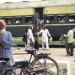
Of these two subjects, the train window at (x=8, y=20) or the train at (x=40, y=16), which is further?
the train window at (x=8, y=20)

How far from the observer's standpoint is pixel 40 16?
93.7 feet

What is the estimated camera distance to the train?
92.7 ft

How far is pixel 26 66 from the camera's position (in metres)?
8.10

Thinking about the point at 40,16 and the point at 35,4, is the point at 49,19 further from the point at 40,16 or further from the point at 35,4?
the point at 35,4

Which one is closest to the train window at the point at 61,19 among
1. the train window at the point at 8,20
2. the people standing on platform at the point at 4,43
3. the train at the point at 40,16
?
the train at the point at 40,16

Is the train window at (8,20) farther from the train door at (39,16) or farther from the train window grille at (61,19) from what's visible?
the train window grille at (61,19)

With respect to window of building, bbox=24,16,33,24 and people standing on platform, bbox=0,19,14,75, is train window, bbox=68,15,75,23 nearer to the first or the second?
window of building, bbox=24,16,33,24

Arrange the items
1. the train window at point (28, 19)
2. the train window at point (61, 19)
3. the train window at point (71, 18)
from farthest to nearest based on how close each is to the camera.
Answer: the train window at point (28, 19) → the train window at point (61, 19) → the train window at point (71, 18)

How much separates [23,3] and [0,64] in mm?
21687

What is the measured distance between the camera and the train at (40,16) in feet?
92.7

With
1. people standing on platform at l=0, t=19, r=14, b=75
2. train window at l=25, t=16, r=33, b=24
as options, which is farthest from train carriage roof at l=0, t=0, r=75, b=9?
people standing on platform at l=0, t=19, r=14, b=75

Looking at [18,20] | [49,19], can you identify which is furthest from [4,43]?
[18,20]

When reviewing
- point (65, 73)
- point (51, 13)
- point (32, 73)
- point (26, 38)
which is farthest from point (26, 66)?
point (51, 13)

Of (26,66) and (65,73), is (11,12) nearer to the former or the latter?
(65,73)
